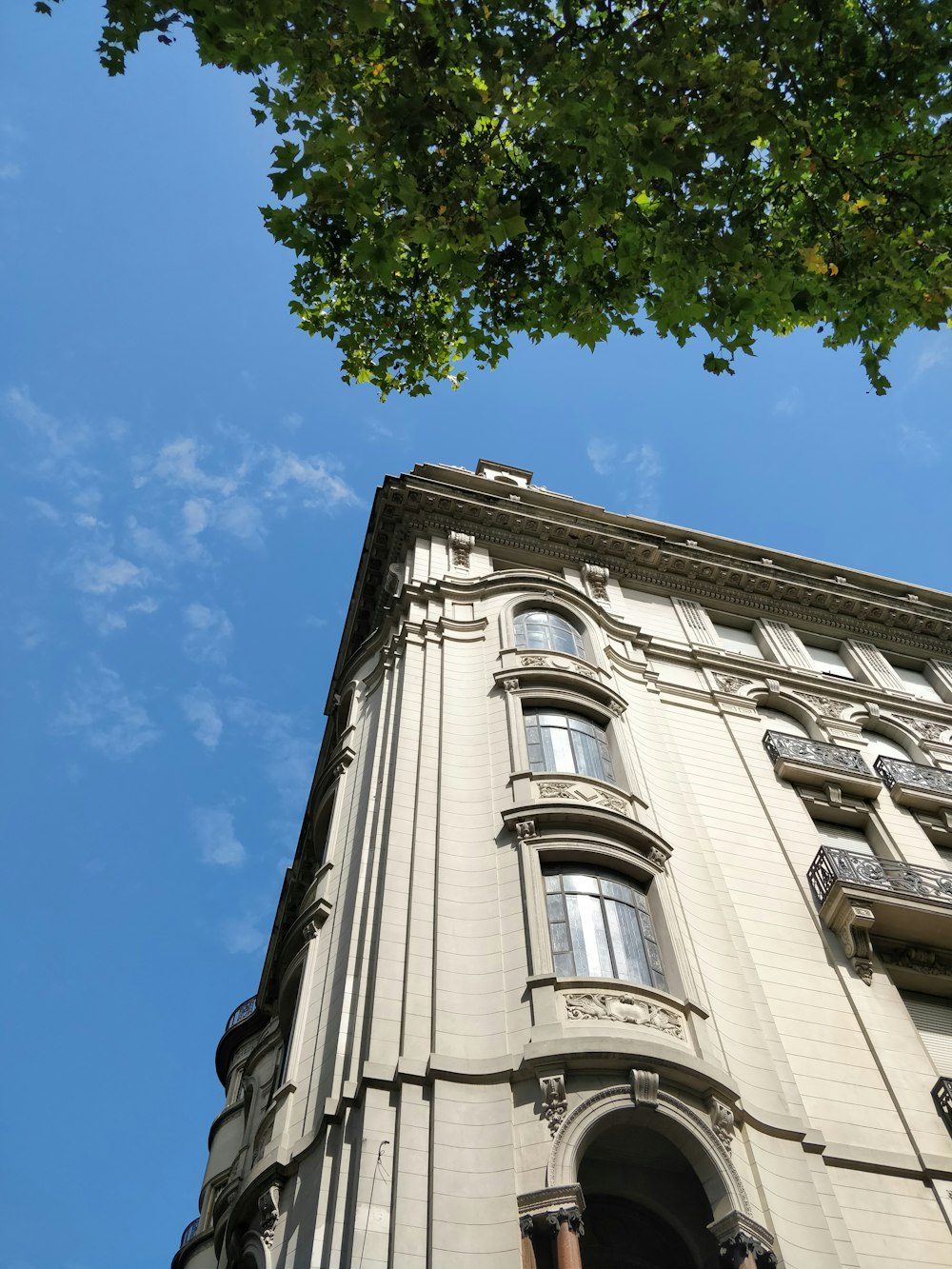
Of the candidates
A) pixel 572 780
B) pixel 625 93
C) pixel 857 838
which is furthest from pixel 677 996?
pixel 625 93

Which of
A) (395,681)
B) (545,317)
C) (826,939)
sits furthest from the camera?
(395,681)

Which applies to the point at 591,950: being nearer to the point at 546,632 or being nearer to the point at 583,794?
the point at 583,794

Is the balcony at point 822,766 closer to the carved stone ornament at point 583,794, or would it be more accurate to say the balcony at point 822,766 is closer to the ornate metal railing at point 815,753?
the ornate metal railing at point 815,753

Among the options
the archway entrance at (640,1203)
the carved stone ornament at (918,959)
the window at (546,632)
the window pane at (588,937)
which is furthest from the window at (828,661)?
the archway entrance at (640,1203)

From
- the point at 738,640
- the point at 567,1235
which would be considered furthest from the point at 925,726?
the point at 567,1235

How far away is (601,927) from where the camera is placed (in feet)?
46.8

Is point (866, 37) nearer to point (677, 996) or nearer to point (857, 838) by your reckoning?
point (677, 996)

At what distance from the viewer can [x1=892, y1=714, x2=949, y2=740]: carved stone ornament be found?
79.2ft

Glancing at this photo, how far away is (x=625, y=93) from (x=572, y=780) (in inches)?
386

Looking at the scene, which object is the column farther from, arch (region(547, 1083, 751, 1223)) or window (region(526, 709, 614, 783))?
window (region(526, 709, 614, 783))

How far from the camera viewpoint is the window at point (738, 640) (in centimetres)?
2612

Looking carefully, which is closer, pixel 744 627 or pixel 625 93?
pixel 625 93

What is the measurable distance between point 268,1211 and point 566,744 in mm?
8672

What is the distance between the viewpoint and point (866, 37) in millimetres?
11008
